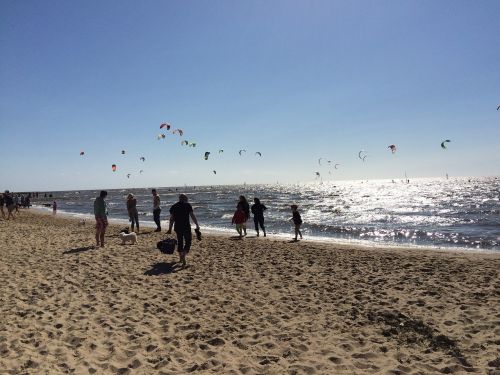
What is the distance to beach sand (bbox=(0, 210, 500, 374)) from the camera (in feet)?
14.8

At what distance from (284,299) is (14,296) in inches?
198

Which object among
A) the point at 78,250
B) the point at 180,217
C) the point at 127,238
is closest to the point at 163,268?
the point at 180,217

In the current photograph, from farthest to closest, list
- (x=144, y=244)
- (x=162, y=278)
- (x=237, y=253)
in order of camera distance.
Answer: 1. (x=144, y=244)
2. (x=237, y=253)
3. (x=162, y=278)

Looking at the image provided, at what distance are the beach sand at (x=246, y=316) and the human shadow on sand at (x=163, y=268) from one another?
0.05 meters

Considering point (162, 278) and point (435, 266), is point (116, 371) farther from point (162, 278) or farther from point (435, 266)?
point (435, 266)

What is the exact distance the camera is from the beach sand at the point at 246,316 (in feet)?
14.8

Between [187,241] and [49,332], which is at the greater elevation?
[187,241]

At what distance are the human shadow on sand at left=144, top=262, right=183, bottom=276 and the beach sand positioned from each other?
0.16 feet

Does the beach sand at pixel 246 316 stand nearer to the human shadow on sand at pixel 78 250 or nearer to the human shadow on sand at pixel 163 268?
the human shadow on sand at pixel 163 268

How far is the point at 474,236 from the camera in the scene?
1927 cm

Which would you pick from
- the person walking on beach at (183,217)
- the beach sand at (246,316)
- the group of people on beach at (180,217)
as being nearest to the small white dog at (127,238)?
the group of people on beach at (180,217)

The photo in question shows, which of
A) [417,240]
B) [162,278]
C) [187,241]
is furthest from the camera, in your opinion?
[417,240]

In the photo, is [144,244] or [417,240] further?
[417,240]

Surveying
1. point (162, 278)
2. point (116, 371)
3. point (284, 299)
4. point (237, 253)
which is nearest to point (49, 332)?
point (116, 371)
